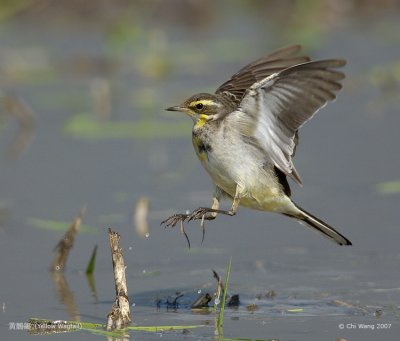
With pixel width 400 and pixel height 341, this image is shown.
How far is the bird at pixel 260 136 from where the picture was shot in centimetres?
782

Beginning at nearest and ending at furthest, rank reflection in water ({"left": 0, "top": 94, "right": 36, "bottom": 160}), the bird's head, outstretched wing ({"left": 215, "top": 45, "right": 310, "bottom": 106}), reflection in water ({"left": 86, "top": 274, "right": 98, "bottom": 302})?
1. the bird's head
2. reflection in water ({"left": 86, "top": 274, "right": 98, "bottom": 302})
3. outstretched wing ({"left": 215, "top": 45, "right": 310, "bottom": 106})
4. reflection in water ({"left": 0, "top": 94, "right": 36, "bottom": 160})

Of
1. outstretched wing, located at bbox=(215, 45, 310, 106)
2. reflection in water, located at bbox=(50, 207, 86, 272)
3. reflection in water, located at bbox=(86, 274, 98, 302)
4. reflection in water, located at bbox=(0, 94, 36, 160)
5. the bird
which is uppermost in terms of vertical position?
reflection in water, located at bbox=(0, 94, 36, 160)

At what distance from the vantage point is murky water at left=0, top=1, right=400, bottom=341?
8156 millimetres

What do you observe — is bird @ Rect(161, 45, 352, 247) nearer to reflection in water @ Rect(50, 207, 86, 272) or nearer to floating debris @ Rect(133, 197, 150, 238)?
reflection in water @ Rect(50, 207, 86, 272)

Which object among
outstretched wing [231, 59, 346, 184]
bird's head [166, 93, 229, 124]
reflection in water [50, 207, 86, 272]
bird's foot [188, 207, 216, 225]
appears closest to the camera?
outstretched wing [231, 59, 346, 184]

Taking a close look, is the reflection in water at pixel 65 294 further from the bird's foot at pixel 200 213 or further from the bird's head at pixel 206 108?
the bird's head at pixel 206 108

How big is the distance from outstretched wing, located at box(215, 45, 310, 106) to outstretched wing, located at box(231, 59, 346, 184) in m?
0.99

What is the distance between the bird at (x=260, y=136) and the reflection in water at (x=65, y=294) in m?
0.85

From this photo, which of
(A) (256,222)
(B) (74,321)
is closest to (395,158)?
(A) (256,222)

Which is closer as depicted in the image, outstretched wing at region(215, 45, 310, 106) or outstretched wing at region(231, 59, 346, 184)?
outstretched wing at region(231, 59, 346, 184)

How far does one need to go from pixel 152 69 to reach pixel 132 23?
1.77 m

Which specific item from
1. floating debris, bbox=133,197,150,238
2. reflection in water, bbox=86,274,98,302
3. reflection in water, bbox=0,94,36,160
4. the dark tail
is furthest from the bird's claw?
reflection in water, bbox=0,94,36,160

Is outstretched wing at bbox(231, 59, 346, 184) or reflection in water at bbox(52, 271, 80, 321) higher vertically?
outstretched wing at bbox(231, 59, 346, 184)

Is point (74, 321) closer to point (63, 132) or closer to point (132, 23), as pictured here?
point (63, 132)
